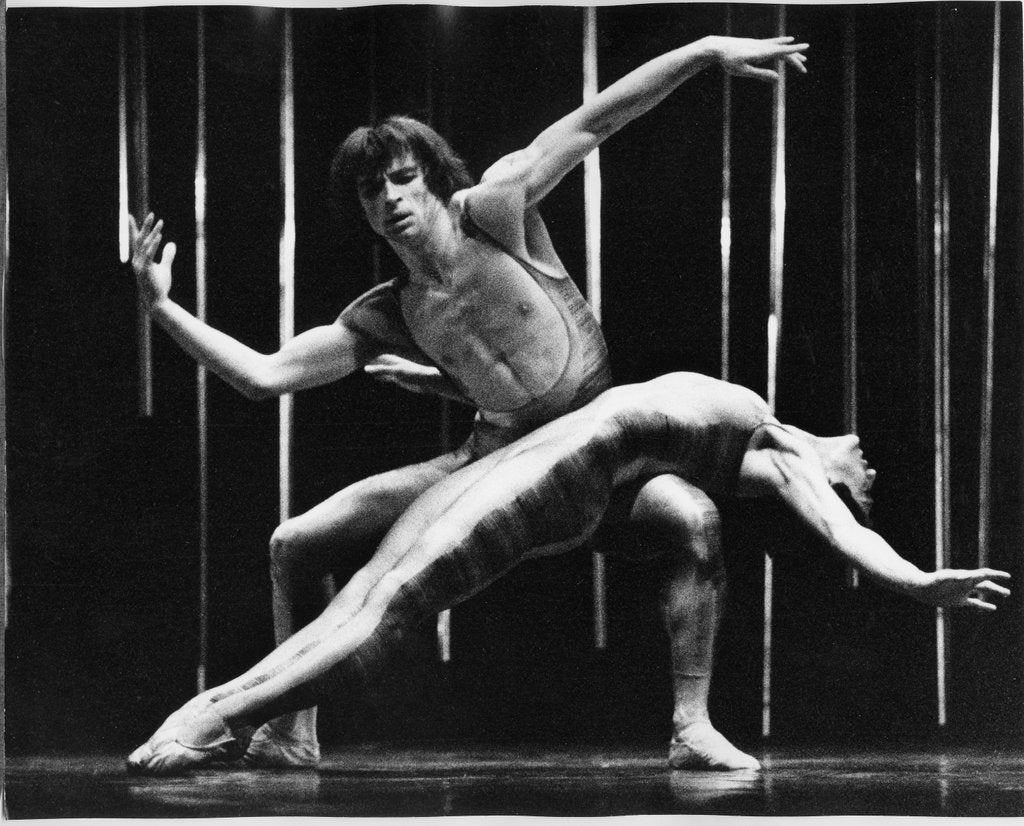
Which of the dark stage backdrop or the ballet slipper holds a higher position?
the dark stage backdrop

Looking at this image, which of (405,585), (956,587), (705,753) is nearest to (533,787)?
(705,753)

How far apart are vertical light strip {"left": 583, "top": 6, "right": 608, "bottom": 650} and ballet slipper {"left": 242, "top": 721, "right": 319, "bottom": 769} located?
0.60 m

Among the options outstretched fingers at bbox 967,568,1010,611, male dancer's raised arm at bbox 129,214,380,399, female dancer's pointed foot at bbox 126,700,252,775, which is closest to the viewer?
outstretched fingers at bbox 967,568,1010,611

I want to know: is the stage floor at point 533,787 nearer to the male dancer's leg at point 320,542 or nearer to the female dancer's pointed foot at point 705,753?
the female dancer's pointed foot at point 705,753

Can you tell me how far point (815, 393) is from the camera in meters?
2.95

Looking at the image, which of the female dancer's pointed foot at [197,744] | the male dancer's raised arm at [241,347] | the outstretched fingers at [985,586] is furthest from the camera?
the male dancer's raised arm at [241,347]

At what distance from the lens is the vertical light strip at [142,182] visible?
2.97 metres

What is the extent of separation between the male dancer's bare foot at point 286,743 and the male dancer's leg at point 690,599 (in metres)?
0.71

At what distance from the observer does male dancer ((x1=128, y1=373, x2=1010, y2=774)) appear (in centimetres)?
279

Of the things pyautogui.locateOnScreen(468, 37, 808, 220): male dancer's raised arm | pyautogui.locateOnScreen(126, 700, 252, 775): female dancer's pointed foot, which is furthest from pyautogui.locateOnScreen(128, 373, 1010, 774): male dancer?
pyautogui.locateOnScreen(468, 37, 808, 220): male dancer's raised arm

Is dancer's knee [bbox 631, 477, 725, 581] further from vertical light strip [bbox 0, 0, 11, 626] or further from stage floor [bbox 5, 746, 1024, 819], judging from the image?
vertical light strip [bbox 0, 0, 11, 626]

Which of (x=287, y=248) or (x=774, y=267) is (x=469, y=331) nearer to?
(x=287, y=248)

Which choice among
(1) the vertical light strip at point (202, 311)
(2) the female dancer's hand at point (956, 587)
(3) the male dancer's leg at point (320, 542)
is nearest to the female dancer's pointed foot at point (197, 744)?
(3) the male dancer's leg at point (320, 542)

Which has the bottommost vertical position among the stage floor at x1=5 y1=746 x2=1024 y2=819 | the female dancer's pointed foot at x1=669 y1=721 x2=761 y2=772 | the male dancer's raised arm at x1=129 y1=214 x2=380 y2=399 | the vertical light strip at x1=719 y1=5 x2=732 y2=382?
the stage floor at x1=5 y1=746 x2=1024 y2=819
